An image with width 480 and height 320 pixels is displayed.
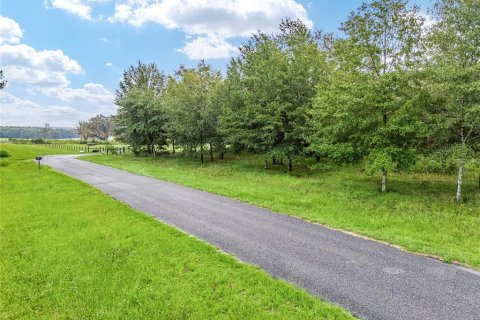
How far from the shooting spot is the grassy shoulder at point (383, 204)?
8.21 meters

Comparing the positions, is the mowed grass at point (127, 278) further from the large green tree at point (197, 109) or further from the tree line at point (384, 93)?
the large green tree at point (197, 109)

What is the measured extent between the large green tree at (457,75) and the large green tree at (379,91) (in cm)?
78

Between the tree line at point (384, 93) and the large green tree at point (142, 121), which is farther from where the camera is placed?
the large green tree at point (142, 121)

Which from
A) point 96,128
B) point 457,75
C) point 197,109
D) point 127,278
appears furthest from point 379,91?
point 96,128

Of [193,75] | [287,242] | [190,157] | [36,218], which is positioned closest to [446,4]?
[287,242]

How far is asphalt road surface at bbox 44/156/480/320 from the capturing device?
5.05m

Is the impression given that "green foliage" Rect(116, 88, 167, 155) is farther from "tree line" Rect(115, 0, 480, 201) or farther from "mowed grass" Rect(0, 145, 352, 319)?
"mowed grass" Rect(0, 145, 352, 319)

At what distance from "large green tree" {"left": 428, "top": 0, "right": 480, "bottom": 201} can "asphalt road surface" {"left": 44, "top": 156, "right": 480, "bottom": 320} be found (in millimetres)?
7354

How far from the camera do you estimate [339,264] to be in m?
6.52

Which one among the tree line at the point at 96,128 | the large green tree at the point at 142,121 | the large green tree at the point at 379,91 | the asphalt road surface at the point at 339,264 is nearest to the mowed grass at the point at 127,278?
the asphalt road surface at the point at 339,264

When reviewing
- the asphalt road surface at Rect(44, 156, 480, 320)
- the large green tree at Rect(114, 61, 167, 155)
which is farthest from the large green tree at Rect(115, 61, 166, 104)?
the asphalt road surface at Rect(44, 156, 480, 320)

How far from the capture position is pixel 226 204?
11828 millimetres

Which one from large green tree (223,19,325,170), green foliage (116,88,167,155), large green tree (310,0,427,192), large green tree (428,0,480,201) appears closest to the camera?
large green tree (428,0,480,201)

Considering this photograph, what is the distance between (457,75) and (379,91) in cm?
271
